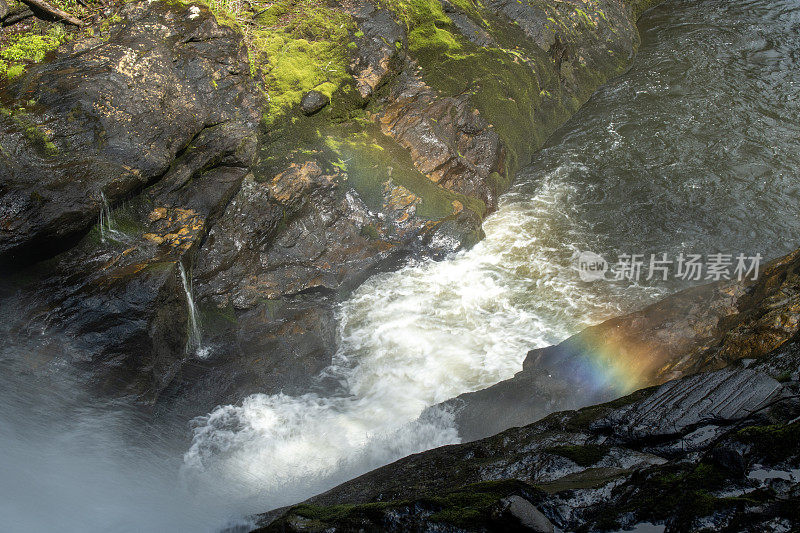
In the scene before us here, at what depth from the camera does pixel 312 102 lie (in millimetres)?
9273

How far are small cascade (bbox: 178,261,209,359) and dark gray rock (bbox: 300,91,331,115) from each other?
11.2ft

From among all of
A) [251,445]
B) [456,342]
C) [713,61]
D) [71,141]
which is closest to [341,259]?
[456,342]

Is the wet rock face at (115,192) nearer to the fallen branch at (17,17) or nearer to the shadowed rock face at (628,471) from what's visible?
the fallen branch at (17,17)

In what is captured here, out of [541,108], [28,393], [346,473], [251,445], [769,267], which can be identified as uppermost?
[541,108]

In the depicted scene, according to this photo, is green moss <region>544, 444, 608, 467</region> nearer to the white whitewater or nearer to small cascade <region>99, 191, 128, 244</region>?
the white whitewater

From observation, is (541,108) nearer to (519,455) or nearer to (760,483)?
(519,455)

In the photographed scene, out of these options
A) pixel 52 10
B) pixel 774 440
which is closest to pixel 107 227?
pixel 52 10

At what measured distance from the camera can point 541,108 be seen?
38.9 ft

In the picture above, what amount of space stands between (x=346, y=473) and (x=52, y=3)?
303 inches

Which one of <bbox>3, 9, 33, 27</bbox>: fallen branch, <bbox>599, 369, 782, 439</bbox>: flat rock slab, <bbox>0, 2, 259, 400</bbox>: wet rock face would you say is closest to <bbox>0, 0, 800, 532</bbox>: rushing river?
<bbox>0, 2, 259, 400</bbox>: wet rock face

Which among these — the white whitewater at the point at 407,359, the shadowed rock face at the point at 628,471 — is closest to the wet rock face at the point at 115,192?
the white whitewater at the point at 407,359

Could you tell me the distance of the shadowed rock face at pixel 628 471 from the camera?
10.2 ft

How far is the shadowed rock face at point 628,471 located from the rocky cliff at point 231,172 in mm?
3263

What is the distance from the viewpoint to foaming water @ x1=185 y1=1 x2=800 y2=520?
21.8 ft
